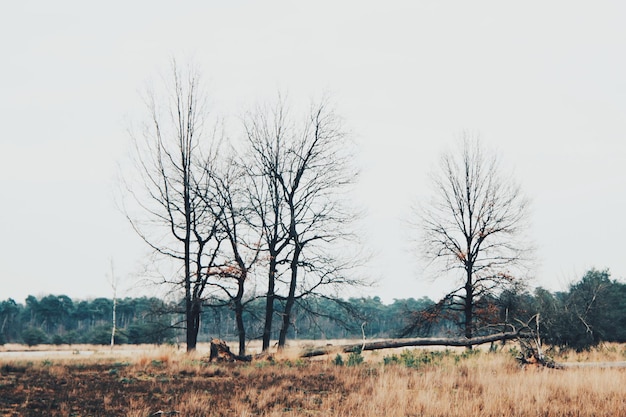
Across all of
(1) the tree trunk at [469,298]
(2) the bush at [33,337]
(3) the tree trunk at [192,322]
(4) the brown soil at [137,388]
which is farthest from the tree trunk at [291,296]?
(2) the bush at [33,337]

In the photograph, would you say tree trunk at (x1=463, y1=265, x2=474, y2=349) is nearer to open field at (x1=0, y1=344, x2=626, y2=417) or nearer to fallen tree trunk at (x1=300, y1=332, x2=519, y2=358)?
fallen tree trunk at (x1=300, y1=332, x2=519, y2=358)

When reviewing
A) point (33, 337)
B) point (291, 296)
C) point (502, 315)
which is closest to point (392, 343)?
point (291, 296)

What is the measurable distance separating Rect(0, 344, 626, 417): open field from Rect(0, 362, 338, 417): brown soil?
0.8 inches

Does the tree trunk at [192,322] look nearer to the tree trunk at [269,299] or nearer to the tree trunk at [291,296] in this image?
the tree trunk at [269,299]

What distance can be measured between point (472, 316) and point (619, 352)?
6047 mm

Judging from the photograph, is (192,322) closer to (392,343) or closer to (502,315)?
(392,343)

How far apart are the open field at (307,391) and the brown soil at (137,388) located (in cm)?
2

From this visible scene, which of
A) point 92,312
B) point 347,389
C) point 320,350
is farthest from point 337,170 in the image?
point 92,312

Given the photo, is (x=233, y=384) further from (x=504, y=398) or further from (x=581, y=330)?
(x=581, y=330)

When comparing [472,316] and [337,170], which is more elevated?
[337,170]

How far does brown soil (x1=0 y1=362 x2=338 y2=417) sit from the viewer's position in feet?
26.6

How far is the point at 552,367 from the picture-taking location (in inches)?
502

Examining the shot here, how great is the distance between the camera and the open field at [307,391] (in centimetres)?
783

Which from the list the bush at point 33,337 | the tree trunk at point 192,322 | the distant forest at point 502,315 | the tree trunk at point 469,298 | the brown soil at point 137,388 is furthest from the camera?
the bush at point 33,337
